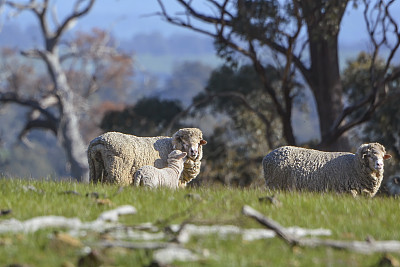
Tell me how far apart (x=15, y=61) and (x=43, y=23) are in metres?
28.0

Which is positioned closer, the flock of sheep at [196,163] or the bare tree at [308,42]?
the flock of sheep at [196,163]

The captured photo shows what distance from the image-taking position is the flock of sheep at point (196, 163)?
10.1 metres

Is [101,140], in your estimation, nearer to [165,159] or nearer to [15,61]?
[165,159]

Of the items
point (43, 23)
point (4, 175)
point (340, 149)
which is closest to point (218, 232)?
point (4, 175)

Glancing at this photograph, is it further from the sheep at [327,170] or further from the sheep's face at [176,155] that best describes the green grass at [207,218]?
the sheep at [327,170]

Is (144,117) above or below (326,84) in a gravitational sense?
below

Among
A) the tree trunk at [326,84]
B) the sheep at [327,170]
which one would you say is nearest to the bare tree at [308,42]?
the tree trunk at [326,84]

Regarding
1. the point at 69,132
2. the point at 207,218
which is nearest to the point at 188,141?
the point at 207,218

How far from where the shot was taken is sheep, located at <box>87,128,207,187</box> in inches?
396

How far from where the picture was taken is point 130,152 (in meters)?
10.1

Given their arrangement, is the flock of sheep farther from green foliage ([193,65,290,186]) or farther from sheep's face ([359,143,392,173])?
green foliage ([193,65,290,186])

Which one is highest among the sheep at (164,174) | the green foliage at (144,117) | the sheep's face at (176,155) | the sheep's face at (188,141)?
the green foliage at (144,117)

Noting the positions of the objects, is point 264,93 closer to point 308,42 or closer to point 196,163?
point 308,42

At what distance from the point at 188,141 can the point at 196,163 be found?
43cm
